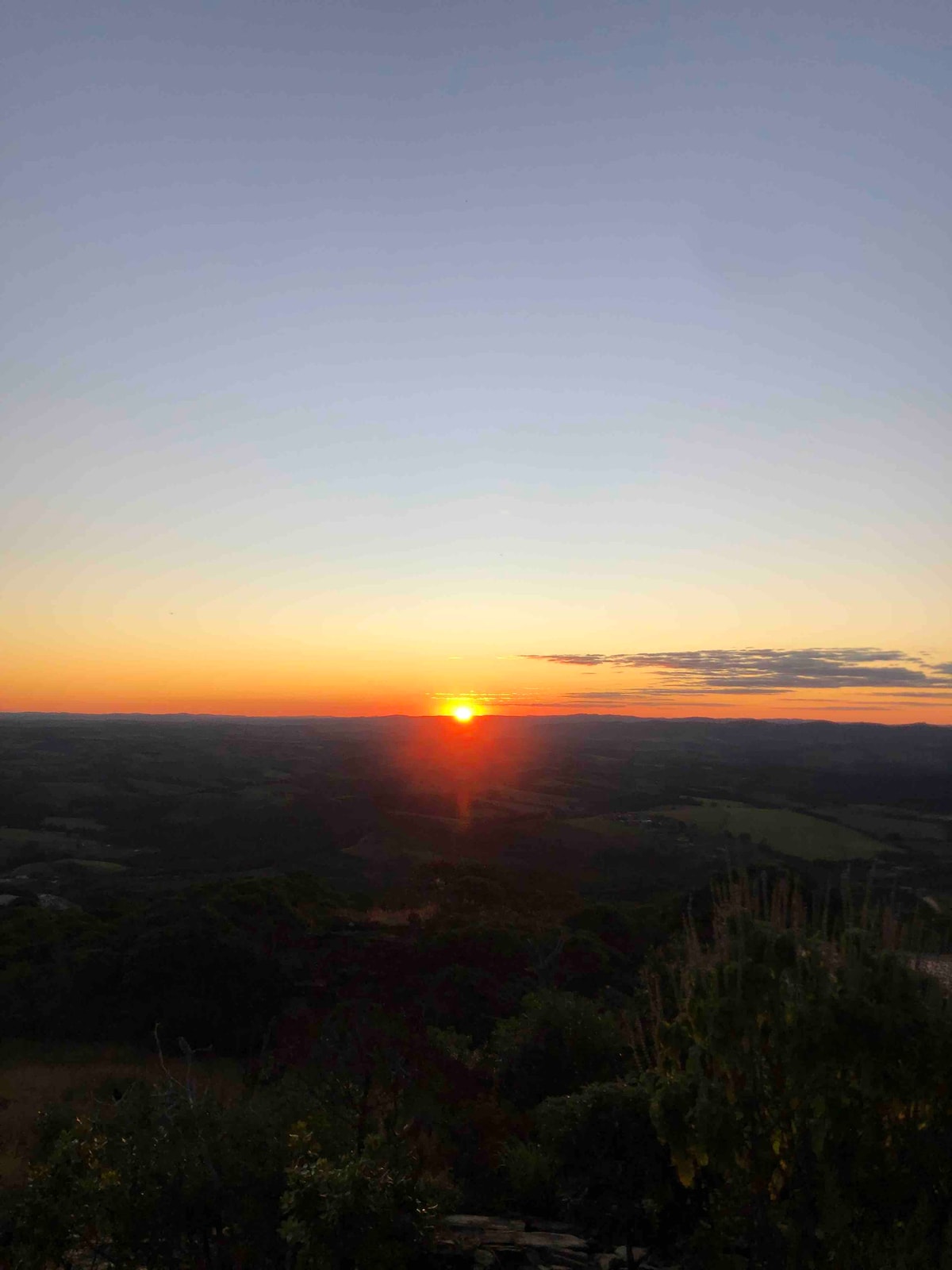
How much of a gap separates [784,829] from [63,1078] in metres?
61.1

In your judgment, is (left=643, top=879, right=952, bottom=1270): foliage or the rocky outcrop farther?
the rocky outcrop

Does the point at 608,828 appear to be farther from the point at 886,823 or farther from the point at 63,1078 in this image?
the point at 63,1078

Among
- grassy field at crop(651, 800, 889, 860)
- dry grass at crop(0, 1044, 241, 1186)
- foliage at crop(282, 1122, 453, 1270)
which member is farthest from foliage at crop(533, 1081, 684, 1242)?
grassy field at crop(651, 800, 889, 860)

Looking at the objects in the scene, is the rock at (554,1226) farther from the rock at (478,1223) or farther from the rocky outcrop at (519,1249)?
the rock at (478,1223)

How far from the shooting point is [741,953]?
615 centimetres

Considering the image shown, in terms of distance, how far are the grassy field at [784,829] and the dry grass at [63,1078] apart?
4622 centimetres

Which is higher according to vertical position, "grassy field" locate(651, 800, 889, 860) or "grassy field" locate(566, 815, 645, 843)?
"grassy field" locate(566, 815, 645, 843)

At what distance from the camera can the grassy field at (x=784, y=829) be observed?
5866cm

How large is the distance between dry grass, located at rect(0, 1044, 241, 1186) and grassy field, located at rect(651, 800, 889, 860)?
46225mm

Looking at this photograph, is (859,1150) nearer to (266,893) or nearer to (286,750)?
(266,893)

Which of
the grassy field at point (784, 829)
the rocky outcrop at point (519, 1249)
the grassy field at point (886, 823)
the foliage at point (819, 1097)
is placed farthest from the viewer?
the grassy field at point (886, 823)

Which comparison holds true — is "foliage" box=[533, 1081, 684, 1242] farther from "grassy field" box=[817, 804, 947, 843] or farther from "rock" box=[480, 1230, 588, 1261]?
"grassy field" box=[817, 804, 947, 843]

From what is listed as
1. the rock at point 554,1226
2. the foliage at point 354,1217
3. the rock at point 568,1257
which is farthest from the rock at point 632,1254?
the foliage at point 354,1217

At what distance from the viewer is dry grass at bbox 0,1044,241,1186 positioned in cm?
1292
